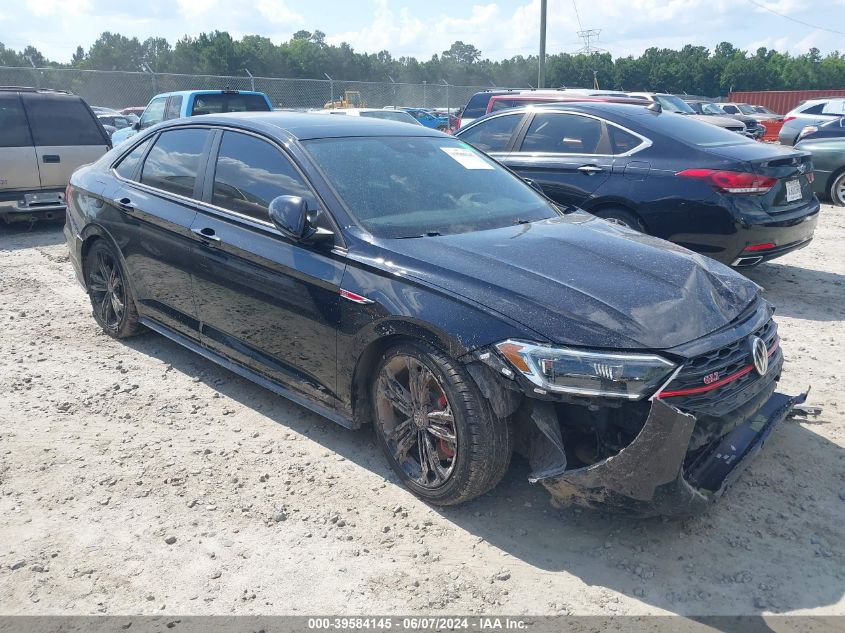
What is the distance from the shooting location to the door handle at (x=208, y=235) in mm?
4105

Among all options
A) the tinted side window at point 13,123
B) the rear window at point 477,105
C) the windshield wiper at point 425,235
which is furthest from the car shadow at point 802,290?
the rear window at point 477,105

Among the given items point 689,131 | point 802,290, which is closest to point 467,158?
point 689,131

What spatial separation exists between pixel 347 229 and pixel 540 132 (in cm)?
434

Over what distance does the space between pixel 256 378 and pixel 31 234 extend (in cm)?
713

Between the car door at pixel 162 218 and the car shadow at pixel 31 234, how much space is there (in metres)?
4.66

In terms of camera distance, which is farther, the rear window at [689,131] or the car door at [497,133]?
the car door at [497,133]

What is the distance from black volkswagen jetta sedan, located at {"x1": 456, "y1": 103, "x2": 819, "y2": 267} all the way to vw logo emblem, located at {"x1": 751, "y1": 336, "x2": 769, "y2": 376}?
3.15 metres

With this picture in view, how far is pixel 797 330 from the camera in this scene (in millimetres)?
5617

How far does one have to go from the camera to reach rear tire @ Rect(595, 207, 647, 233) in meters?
6.48

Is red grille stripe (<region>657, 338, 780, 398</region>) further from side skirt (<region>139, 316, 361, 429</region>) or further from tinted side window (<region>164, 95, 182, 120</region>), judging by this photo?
tinted side window (<region>164, 95, 182, 120</region>)

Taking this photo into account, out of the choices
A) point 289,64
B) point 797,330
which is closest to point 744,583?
point 797,330

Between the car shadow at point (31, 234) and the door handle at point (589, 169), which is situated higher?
the door handle at point (589, 169)

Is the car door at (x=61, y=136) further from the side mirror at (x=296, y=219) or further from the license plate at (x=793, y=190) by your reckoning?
the license plate at (x=793, y=190)

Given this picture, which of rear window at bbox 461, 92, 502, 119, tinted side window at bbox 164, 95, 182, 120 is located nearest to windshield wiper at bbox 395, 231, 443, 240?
tinted side window at bbox 164, 95, 182, 120
